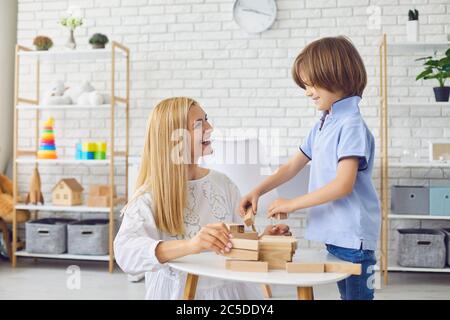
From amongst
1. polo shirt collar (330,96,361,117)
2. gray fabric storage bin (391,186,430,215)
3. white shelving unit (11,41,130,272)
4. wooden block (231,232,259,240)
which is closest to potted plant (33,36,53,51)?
white shelving unit (11,41,130,272)

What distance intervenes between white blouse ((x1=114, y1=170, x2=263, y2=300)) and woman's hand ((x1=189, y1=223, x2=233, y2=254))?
4.9 inches

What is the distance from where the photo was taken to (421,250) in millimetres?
3139

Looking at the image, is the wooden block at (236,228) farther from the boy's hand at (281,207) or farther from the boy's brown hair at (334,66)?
the boy's brown hair at (334,66)

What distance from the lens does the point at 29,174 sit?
156 inches

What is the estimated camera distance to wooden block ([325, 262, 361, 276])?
1.08 meters

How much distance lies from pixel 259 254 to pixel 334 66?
1.79 feet

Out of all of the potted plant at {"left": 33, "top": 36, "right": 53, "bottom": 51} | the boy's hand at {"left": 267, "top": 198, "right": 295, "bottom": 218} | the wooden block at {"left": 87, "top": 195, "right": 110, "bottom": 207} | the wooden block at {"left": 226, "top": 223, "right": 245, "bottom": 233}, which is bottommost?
the wooden block at {"left": 87, "top": 195, "right": 110, "bottom": 207}

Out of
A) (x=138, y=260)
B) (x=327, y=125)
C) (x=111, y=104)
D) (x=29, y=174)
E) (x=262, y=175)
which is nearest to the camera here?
(x=138, y=260)

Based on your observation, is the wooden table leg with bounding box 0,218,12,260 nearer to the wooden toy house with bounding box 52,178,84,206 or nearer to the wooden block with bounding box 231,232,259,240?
the wooden toy house with bounding box 52,178,84,206

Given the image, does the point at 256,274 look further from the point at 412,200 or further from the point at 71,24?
the point at 71,24

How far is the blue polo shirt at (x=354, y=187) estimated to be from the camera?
1.33 m

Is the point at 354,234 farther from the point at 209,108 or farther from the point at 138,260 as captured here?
the point at 209,108
